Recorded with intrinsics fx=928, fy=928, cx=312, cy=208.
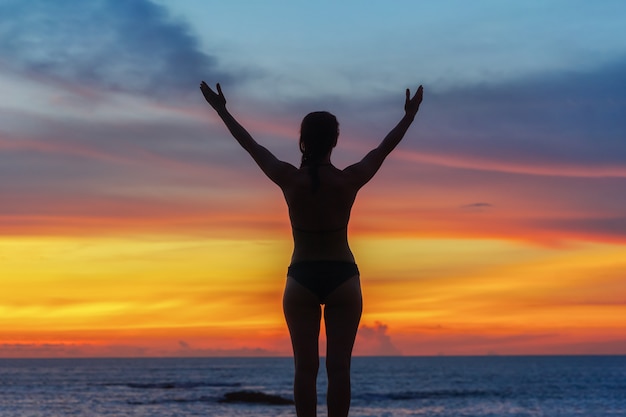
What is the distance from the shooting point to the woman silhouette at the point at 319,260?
18.1ft

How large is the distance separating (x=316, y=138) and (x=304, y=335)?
3.87 feet

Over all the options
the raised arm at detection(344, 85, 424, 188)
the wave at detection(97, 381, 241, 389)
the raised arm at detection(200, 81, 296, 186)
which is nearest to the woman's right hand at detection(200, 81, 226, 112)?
the raised arm at detection(200, 81, 296, 186)

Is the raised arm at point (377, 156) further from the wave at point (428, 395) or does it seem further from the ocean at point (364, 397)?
the wave at point (428, 395)

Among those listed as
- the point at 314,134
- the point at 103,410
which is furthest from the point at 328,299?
the point at 103,410

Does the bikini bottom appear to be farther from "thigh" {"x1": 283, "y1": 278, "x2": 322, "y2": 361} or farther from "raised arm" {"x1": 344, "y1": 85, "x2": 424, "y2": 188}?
"raised arm" {"x1": 344, "y1": 85, "x2": 424, "y2": 188}

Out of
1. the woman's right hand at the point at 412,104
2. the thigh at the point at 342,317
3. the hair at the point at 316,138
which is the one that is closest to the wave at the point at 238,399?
the woman's right hand at the point at 412,104

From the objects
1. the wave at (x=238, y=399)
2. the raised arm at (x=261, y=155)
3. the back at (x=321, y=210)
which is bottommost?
the wave at (x=238, y=399)

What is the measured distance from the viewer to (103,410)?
55.5 m

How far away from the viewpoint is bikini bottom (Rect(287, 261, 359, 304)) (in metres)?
5.51

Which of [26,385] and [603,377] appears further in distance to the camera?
[603,377]

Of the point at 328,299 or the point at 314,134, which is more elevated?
the point at 314,134

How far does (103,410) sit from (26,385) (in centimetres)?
3230

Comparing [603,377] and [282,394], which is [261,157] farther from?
[603,377]

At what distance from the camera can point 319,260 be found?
18.2 ft
